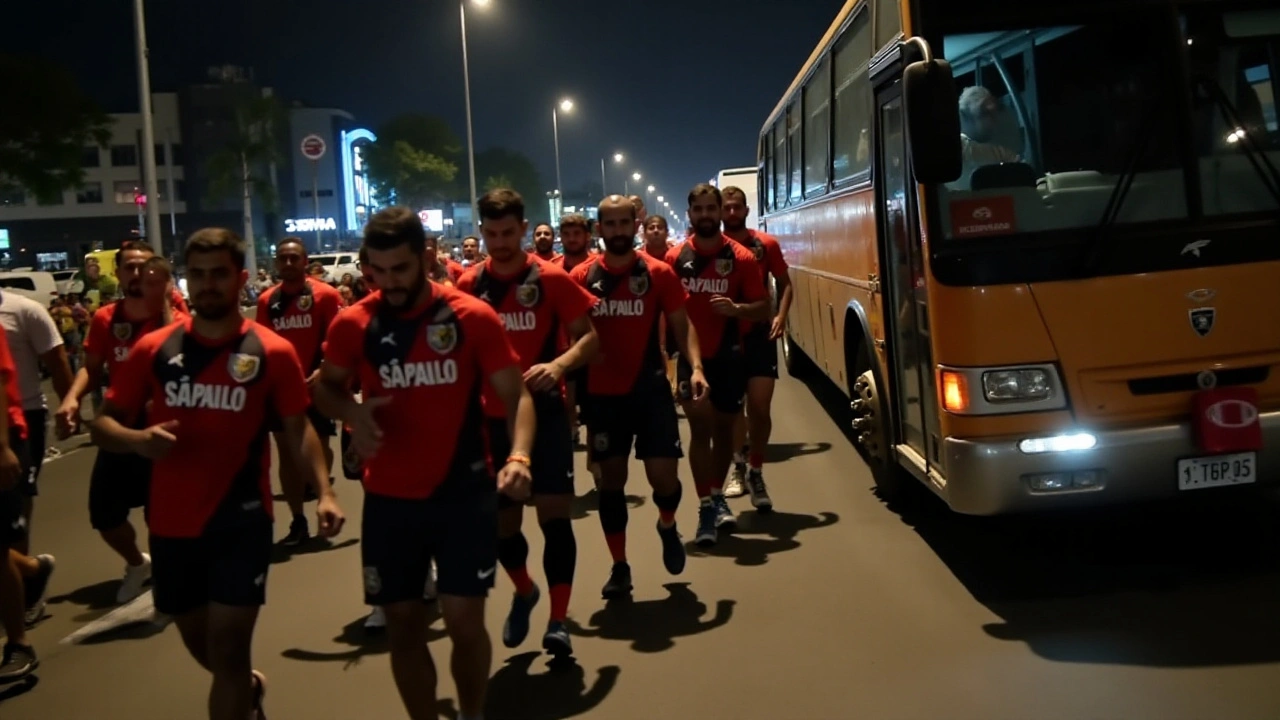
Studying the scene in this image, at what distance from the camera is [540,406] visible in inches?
229

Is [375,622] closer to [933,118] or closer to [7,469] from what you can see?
[7,469]

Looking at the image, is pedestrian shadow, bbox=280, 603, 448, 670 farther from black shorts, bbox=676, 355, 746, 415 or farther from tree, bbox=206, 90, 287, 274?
tree, bbox=206, 90, 287, 274

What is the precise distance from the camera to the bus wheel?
26.1 ft

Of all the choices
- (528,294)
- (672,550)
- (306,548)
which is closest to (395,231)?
(528,294)

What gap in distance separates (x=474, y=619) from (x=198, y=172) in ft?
327

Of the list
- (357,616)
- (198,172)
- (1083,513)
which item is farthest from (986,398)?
(198,172)

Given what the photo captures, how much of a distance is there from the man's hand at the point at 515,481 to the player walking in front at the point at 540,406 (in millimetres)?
1405

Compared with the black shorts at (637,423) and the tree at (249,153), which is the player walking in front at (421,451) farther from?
the tree at (249,153)

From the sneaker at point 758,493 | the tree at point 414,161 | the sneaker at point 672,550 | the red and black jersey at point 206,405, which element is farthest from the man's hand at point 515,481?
the tree at point 414,161

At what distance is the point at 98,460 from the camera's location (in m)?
6.99

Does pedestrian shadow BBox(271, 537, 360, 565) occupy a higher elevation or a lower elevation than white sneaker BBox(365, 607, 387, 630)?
higher

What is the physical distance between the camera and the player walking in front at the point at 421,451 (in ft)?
14.2

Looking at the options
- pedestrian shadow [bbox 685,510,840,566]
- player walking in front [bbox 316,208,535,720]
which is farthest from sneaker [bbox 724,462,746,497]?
player walking in front [bbox 316,208,535,720]

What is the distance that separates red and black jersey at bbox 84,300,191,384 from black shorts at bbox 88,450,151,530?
49 cm
